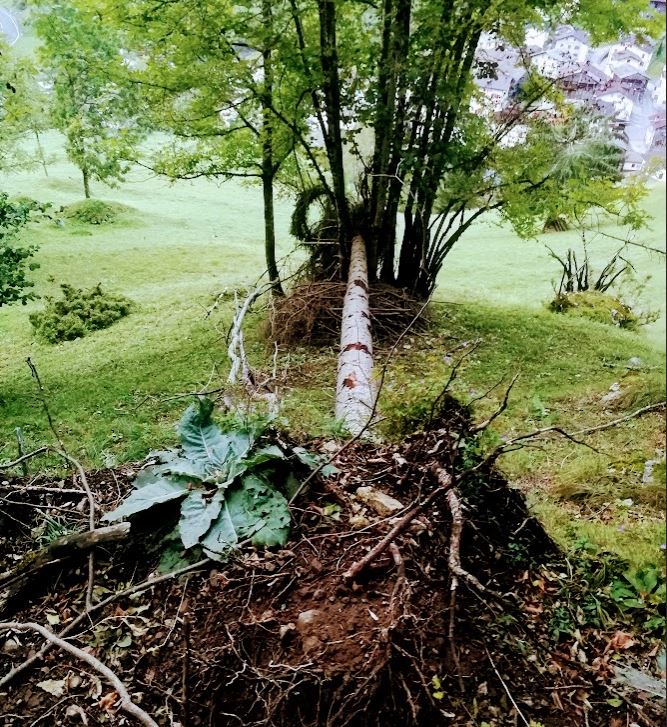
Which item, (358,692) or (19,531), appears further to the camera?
(19,531)

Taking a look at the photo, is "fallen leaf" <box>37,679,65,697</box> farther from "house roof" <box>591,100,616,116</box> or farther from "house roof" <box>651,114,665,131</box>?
"house roof" <box>591,100,616,116</box>

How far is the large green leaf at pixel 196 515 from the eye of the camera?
1.39 meters

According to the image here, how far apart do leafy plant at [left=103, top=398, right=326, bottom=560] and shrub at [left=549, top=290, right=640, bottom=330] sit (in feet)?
15.2

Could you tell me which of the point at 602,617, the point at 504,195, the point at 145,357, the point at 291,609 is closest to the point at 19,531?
the point at 291,609

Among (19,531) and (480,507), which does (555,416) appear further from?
(19,531)

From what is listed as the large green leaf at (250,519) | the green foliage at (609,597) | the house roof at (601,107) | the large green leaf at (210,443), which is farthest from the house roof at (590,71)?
the large green leaf at (250,519)

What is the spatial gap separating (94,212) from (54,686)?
8.79 metres

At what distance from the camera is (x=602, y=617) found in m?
1.37

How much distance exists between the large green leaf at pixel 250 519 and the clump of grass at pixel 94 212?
8206 millimetres

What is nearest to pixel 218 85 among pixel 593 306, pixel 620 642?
pixel 593 306

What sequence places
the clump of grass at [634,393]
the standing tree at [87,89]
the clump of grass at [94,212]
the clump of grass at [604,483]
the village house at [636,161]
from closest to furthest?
the village house at [636,161]
the clump of grass at [604,483]
the clump of grass at [634,393]
the standing tree at [87,89]
the clump of grass at [94,212]

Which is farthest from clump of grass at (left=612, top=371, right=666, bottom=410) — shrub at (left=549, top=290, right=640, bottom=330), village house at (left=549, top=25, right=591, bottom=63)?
village house at (left=549, top=25, right=591, bottom=63)

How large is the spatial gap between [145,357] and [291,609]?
450 cm

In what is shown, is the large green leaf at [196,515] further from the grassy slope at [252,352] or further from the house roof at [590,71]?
the house roof at [590,71]
